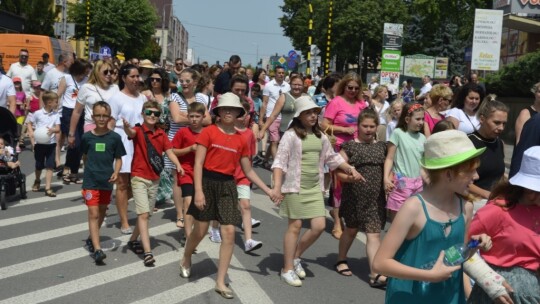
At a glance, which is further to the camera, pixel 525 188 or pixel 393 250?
pixel 525 188

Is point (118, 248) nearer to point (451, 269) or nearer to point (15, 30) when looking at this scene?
point (451, 269)

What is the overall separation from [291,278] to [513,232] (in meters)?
2.91

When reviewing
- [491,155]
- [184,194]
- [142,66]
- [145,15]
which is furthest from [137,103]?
[145,15]

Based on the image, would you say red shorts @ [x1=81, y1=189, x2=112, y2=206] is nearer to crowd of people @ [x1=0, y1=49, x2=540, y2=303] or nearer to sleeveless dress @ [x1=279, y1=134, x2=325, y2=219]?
crowd of people @ [x1=0, y1=49, x2=540, y2=303]

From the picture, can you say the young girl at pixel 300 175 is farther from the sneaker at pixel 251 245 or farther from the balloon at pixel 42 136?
the balloon at pixel 42 136

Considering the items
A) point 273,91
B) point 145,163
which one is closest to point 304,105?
point 145,163

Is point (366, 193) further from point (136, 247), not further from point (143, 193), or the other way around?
point (136, 247)

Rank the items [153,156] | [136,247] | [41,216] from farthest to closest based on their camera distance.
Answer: [41,216] → [136,247] → [153,156]

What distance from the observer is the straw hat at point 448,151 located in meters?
2.99

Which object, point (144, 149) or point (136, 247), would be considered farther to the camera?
point (136, 247)

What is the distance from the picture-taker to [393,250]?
2.97 metres

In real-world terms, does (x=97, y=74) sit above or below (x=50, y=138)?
above

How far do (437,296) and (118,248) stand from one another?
4647 mm

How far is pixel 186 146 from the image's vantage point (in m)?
7.13
